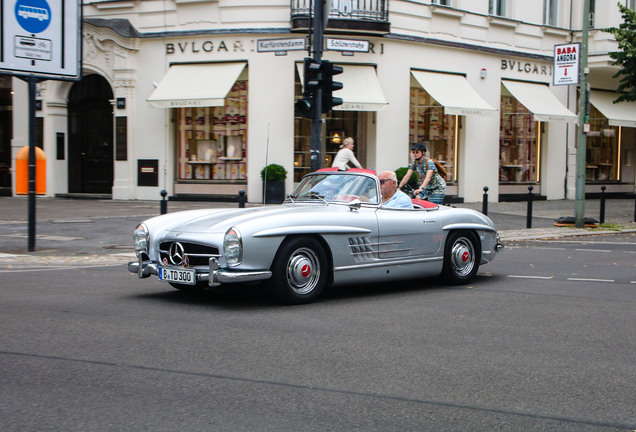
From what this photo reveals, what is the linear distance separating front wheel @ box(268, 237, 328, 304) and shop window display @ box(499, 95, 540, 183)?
18.8 m

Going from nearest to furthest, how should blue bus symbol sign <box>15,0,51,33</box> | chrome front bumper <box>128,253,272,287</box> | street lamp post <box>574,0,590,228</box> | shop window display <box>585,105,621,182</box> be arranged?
chrome front bumper <box>128,253,272,287</box>, blue bus symbol sign <box>15,0,51,33</box>, street lamp post <box>574,0,590,228</box>, shop window display <box>585,105,621,182</box>

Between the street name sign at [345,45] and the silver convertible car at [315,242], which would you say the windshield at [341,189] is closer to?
the silver convertible car at [315,242]

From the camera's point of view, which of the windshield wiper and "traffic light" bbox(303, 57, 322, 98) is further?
"traffic light" bbox(303, 57, 322, 98)

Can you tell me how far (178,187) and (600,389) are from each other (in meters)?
19.0

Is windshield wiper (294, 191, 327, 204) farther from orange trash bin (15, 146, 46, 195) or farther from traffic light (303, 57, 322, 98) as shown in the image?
traffic light (303, 57, 322, 98)

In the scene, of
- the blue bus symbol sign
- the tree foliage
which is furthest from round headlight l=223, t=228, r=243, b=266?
the tree foliage

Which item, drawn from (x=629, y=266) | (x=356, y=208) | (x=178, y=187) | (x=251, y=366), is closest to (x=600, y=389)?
(x=251, y=366)

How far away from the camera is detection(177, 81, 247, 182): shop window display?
2216 centimetres

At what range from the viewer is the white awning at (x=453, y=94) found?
22297 millimetres

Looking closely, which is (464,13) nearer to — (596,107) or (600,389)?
(596,107)

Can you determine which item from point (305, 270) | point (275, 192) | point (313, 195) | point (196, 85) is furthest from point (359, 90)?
point (305, 270)

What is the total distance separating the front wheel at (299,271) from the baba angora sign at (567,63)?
11.8 metres

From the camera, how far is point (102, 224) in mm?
15266

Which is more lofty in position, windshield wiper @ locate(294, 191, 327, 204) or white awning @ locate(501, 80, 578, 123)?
white awning @ locate(501, 80, 578, 123)
